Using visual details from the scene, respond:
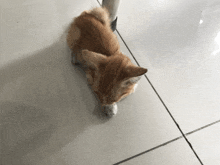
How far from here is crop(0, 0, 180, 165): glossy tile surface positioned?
1.08 metres

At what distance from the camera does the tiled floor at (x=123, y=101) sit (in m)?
1.10

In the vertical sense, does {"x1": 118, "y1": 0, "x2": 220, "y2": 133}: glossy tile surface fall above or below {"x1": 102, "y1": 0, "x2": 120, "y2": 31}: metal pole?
below

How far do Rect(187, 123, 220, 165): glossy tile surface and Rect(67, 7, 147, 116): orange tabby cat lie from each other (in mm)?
569

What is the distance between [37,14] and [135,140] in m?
1.27

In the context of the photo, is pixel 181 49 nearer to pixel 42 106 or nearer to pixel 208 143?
pixel 208 143

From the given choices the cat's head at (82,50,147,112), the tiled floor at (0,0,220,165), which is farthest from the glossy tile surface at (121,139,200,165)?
the cat's head at (82,50,147,112)

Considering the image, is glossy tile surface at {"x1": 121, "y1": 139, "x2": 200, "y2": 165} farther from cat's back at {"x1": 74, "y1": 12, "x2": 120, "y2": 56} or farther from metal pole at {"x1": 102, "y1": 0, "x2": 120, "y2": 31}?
metal pole at {"x1": 102, "y1": 0, "x2": 120, "y2": 31}

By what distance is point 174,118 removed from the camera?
1.22 metres

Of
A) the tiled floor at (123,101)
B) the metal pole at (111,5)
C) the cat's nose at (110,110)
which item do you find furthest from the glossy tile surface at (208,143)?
the metal pole at (111,5)

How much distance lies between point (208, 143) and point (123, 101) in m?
0.63

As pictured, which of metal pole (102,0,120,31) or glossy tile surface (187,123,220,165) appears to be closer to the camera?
glossy tile surface (187,123,220,165)

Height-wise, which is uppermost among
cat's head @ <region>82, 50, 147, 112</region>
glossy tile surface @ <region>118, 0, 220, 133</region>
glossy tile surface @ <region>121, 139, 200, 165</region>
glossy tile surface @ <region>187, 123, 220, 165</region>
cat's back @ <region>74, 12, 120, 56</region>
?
cat's back @ <region>74, 12, 120, 56</region>

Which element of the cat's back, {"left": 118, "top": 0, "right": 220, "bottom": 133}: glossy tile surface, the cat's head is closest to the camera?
the cat's head

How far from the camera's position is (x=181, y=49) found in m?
1.45
